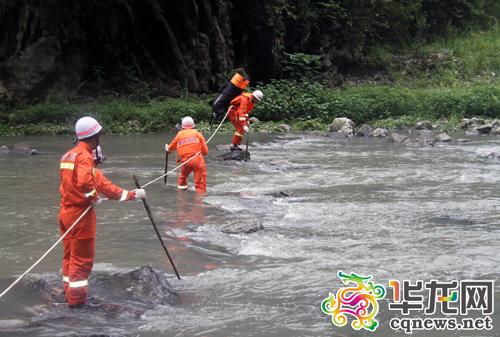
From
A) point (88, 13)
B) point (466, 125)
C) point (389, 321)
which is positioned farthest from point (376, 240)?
point (88, 13)

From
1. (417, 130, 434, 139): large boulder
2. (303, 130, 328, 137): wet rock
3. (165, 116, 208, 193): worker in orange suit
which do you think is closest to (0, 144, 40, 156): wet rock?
(165, 116, 208, 193): worker in orange suit

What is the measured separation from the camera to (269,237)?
26.8ft

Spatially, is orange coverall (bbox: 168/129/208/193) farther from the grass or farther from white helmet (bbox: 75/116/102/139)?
the grass

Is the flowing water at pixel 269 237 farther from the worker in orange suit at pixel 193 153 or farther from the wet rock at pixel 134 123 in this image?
the wet rock at pixel 134 123

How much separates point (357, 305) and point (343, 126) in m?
17.2

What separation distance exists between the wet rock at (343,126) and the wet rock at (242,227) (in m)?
13.5

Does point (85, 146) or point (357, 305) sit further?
point (85, 146)

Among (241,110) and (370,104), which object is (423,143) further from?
(370,104)

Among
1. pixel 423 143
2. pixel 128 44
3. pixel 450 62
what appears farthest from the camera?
pixel 450 62

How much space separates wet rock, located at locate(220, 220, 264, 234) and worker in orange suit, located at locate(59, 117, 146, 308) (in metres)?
2.57

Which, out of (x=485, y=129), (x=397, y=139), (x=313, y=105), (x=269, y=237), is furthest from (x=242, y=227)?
(x=313, y=105)

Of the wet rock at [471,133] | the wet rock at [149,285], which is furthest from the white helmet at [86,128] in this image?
the wet rock at [471,133]

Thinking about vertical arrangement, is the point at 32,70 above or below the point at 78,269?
above

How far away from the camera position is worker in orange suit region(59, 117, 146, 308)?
18.7ft
